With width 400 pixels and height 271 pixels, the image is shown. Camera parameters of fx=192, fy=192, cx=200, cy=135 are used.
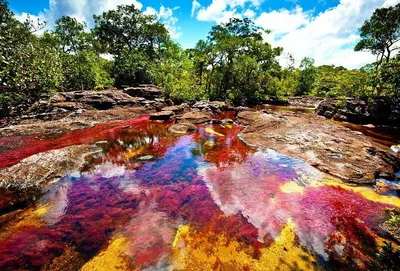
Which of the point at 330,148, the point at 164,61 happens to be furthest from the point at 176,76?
the point at 330,148

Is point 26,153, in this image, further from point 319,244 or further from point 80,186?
point 319,244

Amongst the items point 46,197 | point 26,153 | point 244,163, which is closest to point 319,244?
point 244,163

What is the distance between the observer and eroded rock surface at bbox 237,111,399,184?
25.1 ft

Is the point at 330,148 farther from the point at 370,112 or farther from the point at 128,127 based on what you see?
the point at 128,127

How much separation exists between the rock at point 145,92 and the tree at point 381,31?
2797 cm

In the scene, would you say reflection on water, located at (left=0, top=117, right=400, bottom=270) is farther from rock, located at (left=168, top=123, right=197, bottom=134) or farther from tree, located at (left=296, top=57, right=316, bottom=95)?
tree, located at (left=296, top=57, right=316, bottom=95)

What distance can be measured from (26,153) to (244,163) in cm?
1008

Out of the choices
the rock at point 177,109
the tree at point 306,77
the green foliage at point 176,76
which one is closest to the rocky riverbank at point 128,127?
the rock at point 177,109

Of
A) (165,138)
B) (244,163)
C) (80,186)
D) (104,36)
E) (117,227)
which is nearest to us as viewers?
(117,227)

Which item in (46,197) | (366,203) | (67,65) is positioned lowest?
(366,203)

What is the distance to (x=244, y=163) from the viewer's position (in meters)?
8.81

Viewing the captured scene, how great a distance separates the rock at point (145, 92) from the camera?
24625 millimetres

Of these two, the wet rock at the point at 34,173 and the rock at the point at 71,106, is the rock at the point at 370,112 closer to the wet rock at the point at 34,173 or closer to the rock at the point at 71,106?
the wet rock at the point at 34,173

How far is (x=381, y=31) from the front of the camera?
85.1ft
